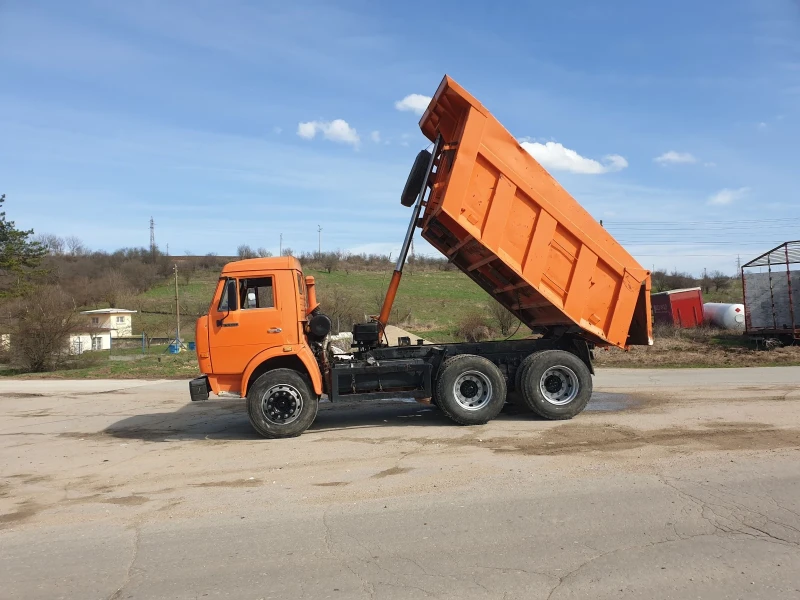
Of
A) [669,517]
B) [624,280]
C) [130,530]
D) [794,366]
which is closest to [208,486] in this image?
[130,530]

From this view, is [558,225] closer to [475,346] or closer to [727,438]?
[475,346]

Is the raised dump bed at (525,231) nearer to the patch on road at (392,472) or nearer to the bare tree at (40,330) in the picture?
the patch on road at (392,472)

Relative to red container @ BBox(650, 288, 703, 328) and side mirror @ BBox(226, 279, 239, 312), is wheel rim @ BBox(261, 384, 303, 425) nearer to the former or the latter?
side mirror @ BBox(226, 279, 239, 312)

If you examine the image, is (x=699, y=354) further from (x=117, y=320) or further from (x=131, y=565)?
(x=117, y=320)

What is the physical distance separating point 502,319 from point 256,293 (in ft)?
59.9

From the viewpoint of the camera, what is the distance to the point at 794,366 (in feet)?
62.6

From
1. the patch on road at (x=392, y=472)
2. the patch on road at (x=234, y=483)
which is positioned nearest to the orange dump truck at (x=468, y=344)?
the patch on road at (x=234, y=483)

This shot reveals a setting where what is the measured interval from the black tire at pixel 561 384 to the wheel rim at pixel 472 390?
623 mm

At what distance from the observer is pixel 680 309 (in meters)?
30.5

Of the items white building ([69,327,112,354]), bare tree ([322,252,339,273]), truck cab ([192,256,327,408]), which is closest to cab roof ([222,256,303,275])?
truck cab ([192,256,327,408])

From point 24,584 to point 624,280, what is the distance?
8765 mm

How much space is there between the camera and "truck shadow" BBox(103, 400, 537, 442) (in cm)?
999

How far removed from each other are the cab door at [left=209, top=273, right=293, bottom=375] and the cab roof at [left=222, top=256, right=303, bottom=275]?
5.2 inches

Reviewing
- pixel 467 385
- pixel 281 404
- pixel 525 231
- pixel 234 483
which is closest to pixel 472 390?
pixel 467 385
